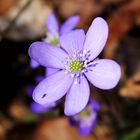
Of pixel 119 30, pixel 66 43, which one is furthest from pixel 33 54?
pixel 119 30

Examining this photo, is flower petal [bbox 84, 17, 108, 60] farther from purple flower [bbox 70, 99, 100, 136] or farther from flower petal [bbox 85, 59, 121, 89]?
purple flower [bbox 70, 99, 100, 136]

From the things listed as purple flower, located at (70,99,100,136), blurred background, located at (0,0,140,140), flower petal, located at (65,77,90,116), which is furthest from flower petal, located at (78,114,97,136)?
flower petal, located at (65,77,90,116)

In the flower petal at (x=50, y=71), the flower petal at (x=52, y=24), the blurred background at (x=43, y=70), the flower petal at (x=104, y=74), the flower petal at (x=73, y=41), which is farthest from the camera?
the blurred background at (x=43, y=70)

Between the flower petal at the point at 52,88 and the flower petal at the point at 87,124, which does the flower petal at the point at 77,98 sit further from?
the flower petal at the point at 87,124

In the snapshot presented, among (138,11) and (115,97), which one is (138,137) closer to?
(115,97)

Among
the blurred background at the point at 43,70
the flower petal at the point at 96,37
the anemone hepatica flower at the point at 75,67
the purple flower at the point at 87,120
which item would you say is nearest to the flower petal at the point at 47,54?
the anemone hepatica flower at the point at 75,67

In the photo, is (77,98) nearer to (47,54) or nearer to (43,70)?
(47,54)

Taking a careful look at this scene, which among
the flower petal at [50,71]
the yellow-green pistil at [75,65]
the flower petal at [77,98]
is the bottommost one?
the flower petal at [77,98]
